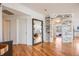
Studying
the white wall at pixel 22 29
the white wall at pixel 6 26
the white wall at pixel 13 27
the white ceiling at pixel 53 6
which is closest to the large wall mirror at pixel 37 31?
the white wall at pixel 22 29

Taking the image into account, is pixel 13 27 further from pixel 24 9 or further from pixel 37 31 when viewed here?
pixel 24 9

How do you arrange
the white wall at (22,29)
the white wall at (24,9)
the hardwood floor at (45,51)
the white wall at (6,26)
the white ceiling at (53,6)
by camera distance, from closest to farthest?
the white wall at (24,9) → the hardwood floor at (45,51) → the white ceiling at (53,6) → the white wall at (6,26) → the white wall at (22,29)

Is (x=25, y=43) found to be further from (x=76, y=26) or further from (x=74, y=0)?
(x=76, y=26)

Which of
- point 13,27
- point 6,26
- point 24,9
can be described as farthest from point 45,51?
point 6,26

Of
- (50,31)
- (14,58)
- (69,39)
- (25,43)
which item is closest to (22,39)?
(25,43)

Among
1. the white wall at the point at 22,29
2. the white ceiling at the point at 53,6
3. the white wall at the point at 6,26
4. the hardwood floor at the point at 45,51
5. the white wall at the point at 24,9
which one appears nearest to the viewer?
the white wall at the point at 24,9

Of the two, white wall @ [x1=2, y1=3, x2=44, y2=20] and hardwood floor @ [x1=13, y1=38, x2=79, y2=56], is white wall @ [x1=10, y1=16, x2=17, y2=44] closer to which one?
white wall @ [x1=2, y1=3, x2=44, y2=20]

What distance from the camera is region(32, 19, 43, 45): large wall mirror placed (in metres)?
9.26

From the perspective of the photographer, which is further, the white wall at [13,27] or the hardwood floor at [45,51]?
the white wall at [13,27]

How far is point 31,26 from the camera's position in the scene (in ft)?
29.6

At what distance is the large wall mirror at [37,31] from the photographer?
9.26 meters

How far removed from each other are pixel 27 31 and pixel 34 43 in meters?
0.92

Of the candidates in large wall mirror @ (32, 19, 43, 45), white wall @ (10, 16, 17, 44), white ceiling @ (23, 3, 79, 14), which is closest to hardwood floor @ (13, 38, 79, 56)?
large wall mirror @ (32, 19, 43, 45)

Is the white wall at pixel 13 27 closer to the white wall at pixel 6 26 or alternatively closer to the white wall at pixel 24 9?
the white wall at pixel 6 26
